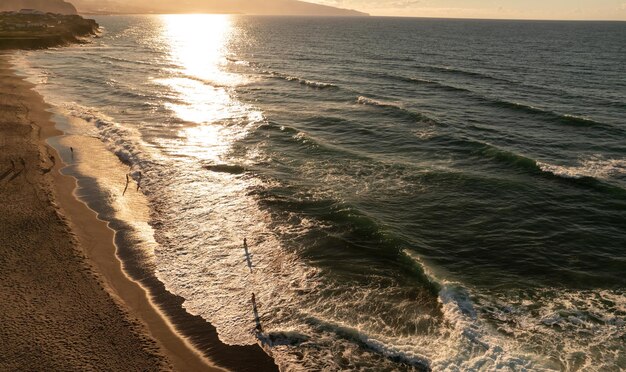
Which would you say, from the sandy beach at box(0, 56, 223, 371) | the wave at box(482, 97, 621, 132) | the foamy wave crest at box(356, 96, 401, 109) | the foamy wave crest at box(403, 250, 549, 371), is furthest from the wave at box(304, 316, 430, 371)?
the wave at box(482, 97, 621, 132)

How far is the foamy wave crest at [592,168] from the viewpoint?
1256 inches

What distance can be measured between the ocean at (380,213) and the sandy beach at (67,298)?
1727 millimetres

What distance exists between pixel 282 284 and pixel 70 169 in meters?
21.7

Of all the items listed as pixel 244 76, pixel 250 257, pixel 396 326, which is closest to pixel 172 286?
pixel 250 257

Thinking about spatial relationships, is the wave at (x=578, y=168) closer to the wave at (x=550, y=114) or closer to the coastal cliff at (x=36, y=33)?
the wave at (x=550, y=114)

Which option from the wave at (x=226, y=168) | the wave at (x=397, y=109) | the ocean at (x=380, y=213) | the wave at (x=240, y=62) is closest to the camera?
the ocean at (x=380, y=213)

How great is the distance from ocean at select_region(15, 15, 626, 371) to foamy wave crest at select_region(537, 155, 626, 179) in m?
0.18

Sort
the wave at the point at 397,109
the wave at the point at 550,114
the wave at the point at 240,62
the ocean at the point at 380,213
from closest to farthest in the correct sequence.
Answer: the ocean at the point at 380,213, the wave at the point at 550,114, the wave at the point at 397,109, the wave at the point at 240,62

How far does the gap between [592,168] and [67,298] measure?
35917 millimetres

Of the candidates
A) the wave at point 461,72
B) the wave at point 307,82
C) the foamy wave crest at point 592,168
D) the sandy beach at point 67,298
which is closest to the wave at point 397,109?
the wave at point 307,82

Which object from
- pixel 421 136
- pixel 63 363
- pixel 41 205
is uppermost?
pixel 421 136

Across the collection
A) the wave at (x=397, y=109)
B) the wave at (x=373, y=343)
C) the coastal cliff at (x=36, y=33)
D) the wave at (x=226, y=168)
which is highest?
the coastal cliff at (x=36, y=33)

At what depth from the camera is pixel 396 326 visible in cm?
1802

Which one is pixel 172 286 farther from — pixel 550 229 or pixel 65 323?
pixel 550 229
